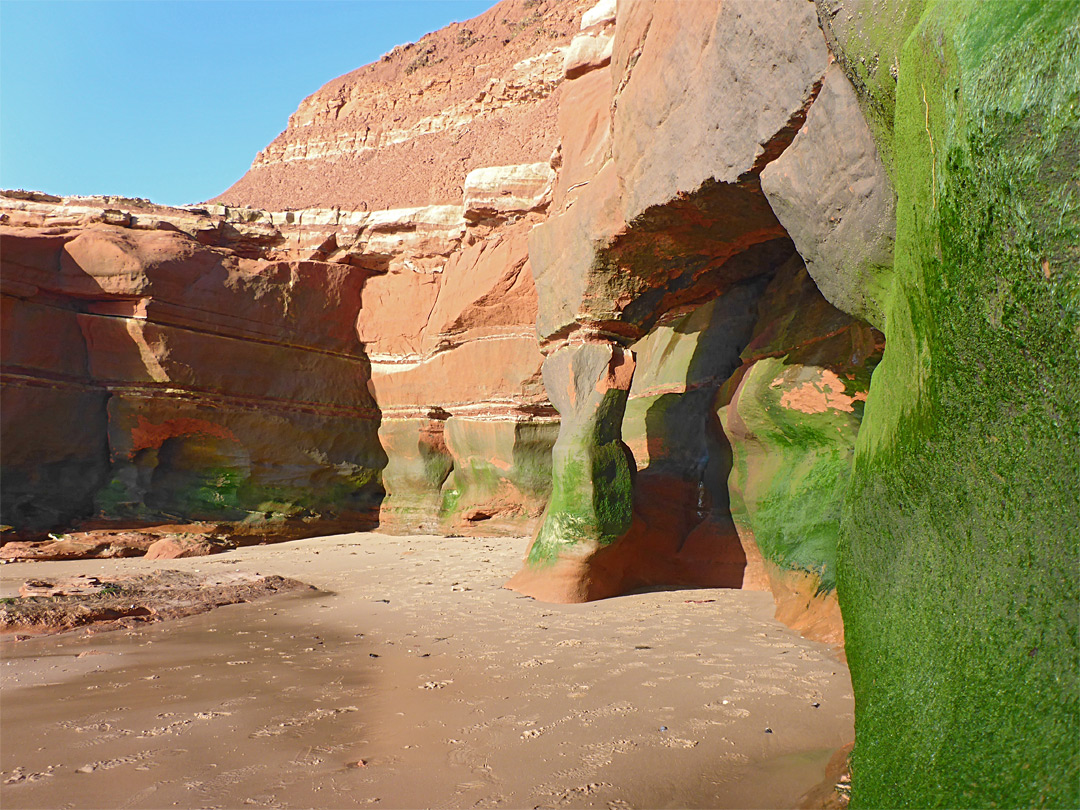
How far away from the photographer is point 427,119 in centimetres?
1611

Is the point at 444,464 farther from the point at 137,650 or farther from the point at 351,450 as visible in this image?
the point at 137,650

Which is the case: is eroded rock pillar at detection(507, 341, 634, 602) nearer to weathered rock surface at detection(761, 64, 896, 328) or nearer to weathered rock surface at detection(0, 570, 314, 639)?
weathered rock surface at detection(0, 570, 314, 639)

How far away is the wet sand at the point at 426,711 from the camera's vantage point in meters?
1.81

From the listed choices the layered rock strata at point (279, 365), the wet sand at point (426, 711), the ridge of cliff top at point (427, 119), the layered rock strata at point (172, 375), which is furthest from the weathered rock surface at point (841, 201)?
the layered rock strata at point (172, 375)

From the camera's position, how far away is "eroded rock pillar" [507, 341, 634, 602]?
5.14 m

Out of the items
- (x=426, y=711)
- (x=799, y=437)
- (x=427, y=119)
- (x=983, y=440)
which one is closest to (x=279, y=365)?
(x=427, y=119)

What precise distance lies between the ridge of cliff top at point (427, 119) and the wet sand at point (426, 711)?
9.39 meters

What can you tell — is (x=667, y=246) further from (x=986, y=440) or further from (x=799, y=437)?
(x=986, y=440)

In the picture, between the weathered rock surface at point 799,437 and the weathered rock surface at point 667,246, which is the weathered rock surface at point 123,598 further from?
the weathered rock surface at point 799,437

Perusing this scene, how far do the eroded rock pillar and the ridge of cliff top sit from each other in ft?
22.6

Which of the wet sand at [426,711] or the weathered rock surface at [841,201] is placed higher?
the weathered rock surface at [841,201]

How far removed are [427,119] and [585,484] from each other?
1350 centimetres

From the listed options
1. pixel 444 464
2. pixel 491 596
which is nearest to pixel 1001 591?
pixel 491 596

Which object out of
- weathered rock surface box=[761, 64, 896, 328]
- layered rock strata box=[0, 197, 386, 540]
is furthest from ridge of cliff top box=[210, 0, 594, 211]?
weathered rock surface box=[761, 64, 896, 328]
